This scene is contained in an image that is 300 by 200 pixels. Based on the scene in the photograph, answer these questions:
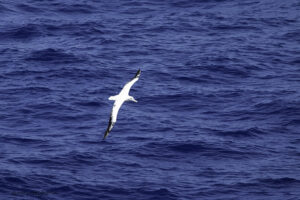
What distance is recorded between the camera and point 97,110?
44125 millimetres

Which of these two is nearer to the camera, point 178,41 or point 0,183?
point 0,183

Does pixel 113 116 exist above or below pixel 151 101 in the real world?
above

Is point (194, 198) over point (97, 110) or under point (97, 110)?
under

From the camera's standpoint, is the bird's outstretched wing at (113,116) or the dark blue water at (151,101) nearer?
the bird's outstretched wing at (113,116)

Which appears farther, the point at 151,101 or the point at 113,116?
the point at 151,101

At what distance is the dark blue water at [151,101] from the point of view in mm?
37781

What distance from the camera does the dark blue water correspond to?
1487 inches

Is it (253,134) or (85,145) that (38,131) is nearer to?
(85,145)

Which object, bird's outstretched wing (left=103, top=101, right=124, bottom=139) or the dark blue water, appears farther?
the dark blue water

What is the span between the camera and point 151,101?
45.3m

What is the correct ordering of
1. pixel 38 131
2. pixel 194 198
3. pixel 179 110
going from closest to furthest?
pixel 194 198 < pixel 38 131 < pixel 179 110

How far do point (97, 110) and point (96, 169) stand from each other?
640cm

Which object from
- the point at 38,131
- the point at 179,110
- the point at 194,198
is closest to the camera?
the point at 194,198

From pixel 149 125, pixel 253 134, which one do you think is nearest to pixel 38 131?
pixel 149 125
